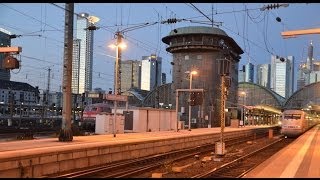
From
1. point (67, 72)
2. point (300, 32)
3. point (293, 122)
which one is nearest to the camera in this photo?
point (300, 32)

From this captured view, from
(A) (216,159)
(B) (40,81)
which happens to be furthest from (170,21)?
(B) (40,81)

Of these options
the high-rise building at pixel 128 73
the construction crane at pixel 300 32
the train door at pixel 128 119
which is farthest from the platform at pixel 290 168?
the high-rise building at pixel 128 73

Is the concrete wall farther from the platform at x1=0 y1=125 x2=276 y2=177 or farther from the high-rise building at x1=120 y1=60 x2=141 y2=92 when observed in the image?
the high-rise building at x1=120 y1=60 x2=141 y2=92

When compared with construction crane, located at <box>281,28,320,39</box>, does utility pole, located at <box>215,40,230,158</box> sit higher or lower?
lower

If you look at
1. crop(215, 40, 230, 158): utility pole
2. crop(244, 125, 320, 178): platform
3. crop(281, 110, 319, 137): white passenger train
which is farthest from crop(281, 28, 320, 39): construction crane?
crop(281, 110, 319, 137): white passenger train

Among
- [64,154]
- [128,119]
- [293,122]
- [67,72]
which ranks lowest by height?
[64,154]

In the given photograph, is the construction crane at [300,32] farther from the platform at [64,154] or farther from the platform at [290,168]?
the platform at [64,154]

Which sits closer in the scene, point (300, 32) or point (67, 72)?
point (300, 32)

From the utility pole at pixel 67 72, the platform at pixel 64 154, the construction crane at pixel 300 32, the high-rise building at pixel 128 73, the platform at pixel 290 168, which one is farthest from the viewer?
the high-rise building at pixel 128 73

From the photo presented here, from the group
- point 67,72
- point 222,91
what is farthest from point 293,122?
point 67,72

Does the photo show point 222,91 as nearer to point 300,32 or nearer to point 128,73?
point 300,32

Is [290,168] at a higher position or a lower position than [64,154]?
lower

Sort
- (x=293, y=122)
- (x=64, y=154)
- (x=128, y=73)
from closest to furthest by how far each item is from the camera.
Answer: (x=64, y=154) → (x=293, y=122) → (x=128, y=73)

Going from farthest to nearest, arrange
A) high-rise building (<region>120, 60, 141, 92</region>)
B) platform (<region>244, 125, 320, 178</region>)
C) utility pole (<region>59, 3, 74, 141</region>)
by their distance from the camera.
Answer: high-rise building (<region>120, 60, 141, 92</region>), utility pole (<region>59, 3, 74, 141</region>), platform (<region>244, 125, 320, 178</region>)
